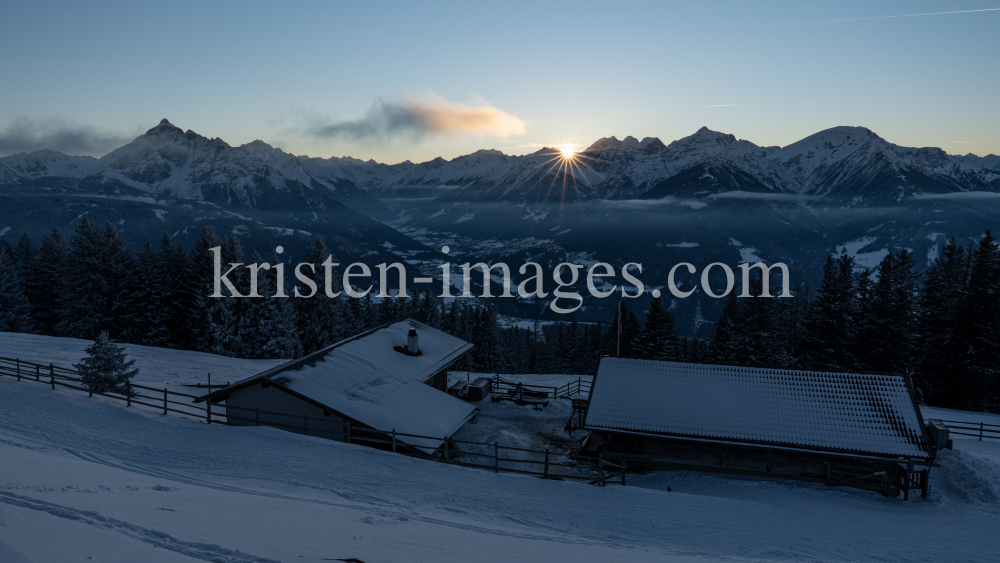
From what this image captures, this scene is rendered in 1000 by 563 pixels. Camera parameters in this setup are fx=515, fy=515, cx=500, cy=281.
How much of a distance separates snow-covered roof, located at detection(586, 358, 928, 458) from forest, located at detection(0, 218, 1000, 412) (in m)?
9.30

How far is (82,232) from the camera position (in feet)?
152

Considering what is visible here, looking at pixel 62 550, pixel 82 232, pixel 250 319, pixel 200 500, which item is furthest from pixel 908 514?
pixel 82 232

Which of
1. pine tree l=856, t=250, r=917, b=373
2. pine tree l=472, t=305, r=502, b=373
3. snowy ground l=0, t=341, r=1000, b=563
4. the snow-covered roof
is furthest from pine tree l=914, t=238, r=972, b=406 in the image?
pine tree l=472, t=305, r=502, b=373

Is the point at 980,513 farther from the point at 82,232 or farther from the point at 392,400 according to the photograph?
the point at 82,232

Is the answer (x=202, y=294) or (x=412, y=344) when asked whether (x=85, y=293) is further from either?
(x=412, y=344)

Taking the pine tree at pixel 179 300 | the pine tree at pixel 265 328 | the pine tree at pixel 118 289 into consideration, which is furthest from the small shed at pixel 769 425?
the pine tree at pixel 118 289

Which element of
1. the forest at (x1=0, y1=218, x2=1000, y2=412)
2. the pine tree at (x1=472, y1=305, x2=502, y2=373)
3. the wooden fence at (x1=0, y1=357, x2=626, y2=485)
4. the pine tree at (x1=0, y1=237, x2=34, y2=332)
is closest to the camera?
the wooden fence at (x1=0, y1=357, x2=626, y2=485)

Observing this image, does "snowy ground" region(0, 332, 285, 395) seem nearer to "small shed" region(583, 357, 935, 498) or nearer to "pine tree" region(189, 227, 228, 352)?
"pine tree" region(189, 227, 228, 352)

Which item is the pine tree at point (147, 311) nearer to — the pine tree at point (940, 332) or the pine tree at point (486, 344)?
the pine tree at point (486, 344)

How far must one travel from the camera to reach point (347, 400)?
21016 millimetres

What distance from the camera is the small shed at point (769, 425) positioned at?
18.7 meters

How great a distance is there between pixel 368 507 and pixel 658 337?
41.1 meters

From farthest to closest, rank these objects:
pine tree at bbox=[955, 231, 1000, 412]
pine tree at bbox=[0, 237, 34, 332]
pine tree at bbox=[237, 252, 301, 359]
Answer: pine tree at bbox=[0, 237, 34, 332], pine tree at bbox=[237, 252, 301, 359], pine tree at bbox=[955, 231, 1000, 412]

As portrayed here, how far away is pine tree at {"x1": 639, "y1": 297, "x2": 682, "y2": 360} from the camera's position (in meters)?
49.2
